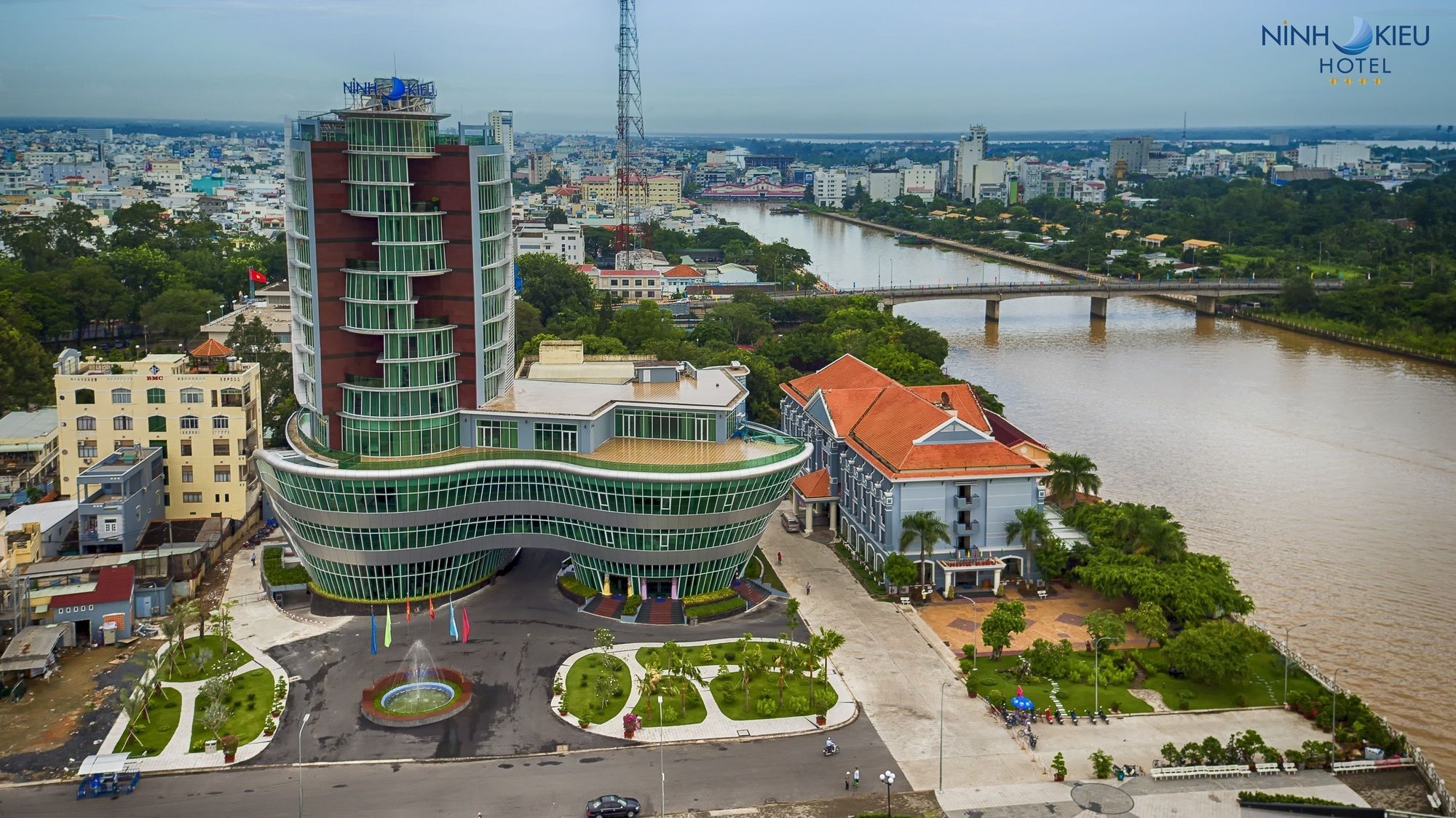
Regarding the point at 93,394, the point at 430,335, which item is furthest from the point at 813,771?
the point at 93,394

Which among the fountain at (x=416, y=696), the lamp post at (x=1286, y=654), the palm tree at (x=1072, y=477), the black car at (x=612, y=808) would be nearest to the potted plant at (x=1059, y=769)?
A: the lamp post at (x=1286, y=654)

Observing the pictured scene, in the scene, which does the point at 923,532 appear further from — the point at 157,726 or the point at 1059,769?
the point at 157,726

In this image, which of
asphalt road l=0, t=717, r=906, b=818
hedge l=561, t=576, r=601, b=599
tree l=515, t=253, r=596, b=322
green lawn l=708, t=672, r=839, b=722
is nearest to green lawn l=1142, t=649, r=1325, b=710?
asphalt road l=0, t=717, r=906, b=818

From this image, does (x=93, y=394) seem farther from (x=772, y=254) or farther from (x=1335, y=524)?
(x=772, y=254)

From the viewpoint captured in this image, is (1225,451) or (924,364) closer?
(1225,451)

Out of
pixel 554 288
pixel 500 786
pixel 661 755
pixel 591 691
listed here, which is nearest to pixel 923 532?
pixel 591 691
